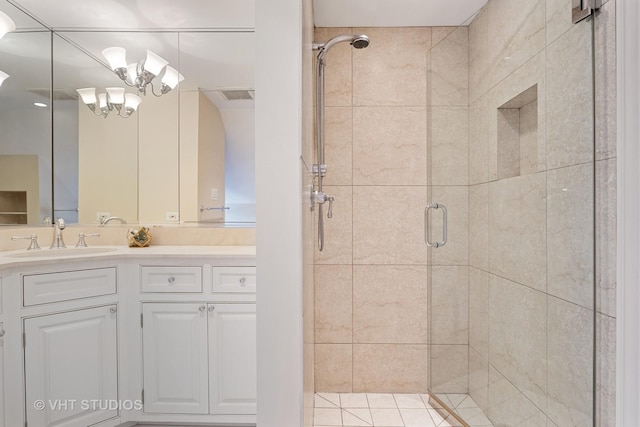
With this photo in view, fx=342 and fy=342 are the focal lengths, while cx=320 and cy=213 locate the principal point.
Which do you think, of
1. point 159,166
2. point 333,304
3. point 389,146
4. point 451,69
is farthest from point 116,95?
point 451,69

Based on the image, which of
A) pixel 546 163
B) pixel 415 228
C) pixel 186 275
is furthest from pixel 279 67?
pixel 415 228

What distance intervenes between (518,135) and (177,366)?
1991 mm

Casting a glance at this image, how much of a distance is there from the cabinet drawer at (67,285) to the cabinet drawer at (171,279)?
0.54 feet

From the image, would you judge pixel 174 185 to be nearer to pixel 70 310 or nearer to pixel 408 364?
pixel 70 310

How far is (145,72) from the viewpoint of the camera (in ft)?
7.29

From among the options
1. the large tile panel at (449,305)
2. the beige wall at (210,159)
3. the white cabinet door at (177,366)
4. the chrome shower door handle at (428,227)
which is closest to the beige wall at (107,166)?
the beige wall at (210,159)

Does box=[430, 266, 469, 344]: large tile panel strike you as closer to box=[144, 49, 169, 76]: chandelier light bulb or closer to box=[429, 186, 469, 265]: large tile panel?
box=[429, 186, 469, 265]: large tile panel

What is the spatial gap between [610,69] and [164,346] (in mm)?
2237

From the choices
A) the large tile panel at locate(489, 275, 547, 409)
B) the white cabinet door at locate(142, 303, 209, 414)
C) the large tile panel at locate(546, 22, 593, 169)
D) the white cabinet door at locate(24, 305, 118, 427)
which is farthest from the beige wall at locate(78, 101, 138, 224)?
the large tile panel at locate(546, 22, 593, 169)

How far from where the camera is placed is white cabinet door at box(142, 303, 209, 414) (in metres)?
1.82

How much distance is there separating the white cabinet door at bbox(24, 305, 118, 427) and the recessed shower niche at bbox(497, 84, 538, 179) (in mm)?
2052

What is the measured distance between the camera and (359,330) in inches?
85.4

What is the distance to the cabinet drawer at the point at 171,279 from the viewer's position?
1.85 metres

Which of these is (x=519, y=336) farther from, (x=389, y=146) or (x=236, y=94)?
(x=236, y=94)
